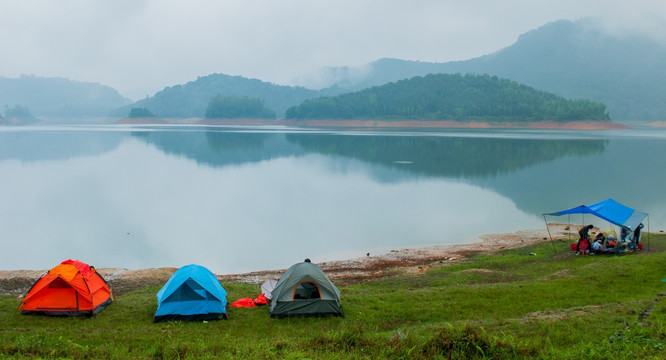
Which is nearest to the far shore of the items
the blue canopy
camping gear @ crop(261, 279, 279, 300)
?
the blue canopy

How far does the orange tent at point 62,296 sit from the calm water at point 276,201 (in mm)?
5202

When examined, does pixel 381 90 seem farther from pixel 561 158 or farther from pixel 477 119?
pixel 561 158

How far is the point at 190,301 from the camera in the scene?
7.77m

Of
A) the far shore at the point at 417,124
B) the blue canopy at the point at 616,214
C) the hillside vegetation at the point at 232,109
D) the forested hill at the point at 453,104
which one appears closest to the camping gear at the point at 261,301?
the blue canopy at the point at 616,214

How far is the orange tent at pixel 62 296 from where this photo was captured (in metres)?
7.74

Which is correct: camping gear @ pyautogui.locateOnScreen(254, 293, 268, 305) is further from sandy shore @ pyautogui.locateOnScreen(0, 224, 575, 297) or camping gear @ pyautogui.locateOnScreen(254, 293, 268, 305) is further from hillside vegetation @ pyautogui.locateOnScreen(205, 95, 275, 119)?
hillside vegetation @ pyautogui.locateOnScreen(205, 95, 275, 119)

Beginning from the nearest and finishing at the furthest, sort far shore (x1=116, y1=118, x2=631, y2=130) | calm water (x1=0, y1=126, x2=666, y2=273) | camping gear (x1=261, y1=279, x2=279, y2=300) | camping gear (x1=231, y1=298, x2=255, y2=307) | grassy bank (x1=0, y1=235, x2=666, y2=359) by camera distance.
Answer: grassy bank (x1=0, y1=235, x2=666, y2=359), camping gear (x1=231, y1=298, x2=255, y2=307), camping gear (x1=261, y1=279, x2=279, y2=300), calm water (x1=0, y1=126, x2=666, y2=273), far shore (x1=116, y1=118, x2=631, y2=130)

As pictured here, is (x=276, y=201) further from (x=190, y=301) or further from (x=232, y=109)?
(x=232, y=109)

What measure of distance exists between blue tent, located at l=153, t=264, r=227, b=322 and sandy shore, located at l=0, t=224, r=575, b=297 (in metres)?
2.30

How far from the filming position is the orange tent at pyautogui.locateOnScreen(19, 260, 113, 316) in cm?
774

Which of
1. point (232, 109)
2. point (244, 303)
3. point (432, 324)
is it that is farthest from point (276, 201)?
point (232, 109)

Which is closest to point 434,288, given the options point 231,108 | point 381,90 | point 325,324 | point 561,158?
point 325,324

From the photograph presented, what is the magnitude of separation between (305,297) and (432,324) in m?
2.19

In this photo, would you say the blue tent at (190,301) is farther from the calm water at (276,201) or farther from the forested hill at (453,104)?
the forested hill at (453,104)
